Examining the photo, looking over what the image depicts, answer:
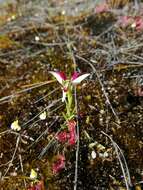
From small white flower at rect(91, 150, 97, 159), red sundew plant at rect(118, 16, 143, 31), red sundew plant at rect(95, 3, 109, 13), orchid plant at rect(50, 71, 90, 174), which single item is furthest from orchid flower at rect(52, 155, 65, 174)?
red sundew plant at rect(95, 3, 109, 13)

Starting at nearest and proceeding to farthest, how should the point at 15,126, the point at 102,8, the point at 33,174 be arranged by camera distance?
1. the point at 33,174
2. the point at 15,126
3. the point at 102,8

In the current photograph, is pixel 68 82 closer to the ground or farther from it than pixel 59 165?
farther from it

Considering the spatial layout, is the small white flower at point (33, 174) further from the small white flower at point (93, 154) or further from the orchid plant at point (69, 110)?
the small white flower at point (93, 154)

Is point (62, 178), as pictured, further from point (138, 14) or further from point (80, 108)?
point (138, 14)

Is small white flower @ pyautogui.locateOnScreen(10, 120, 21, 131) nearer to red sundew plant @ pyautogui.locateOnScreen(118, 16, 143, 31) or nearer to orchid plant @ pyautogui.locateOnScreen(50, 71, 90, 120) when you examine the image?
orchid plant @ pyautogui.locateOnScreen(50, 71, 90, 120)

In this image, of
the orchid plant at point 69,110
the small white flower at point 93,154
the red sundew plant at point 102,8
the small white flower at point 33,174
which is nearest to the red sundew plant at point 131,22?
the red sundew plant at point 102,8

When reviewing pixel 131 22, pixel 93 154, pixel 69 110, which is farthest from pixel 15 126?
pixel 131 22

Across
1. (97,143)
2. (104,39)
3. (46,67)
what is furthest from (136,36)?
(97,143)

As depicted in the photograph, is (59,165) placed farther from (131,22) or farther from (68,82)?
(131,22)

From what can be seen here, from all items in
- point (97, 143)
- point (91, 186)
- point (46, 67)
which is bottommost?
point (91, 186)

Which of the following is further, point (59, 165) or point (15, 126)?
point (15, 126)

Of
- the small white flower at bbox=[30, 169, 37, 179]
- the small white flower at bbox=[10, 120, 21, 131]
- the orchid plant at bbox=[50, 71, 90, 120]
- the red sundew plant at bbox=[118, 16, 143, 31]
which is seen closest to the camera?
the small white flower at bbox=[30, 169, 37, 179]
